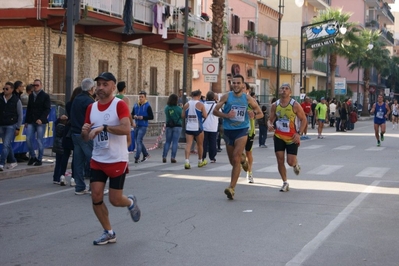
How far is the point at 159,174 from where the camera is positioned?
53.2 feet

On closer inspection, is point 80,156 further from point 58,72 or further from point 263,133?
point 58,72

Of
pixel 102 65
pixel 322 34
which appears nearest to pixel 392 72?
pixel 322 34

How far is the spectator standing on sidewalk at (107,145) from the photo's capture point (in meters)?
8.09

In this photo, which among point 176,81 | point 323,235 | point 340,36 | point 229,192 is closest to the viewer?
point 323,235

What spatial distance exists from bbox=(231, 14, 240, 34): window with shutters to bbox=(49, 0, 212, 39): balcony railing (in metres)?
11.8

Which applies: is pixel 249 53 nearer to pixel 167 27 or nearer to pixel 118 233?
pixel 167 27

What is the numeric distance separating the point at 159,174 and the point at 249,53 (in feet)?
114

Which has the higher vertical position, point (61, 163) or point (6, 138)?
point (6, 138)

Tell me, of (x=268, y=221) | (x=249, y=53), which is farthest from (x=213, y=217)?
(x=249, y=53)

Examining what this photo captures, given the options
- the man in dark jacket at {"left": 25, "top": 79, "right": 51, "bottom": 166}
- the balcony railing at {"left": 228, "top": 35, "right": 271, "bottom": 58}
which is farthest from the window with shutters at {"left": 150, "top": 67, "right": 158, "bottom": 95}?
the man in dark jacket at {"left": 25, "top": 79, "right": 51, "bottom": 166}

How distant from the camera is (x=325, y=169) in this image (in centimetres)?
1752

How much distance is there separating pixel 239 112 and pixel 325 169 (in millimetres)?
5740

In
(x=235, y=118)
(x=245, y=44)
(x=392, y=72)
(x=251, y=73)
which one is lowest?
(x=235, y=118)

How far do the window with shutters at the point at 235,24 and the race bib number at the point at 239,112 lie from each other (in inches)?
1480
